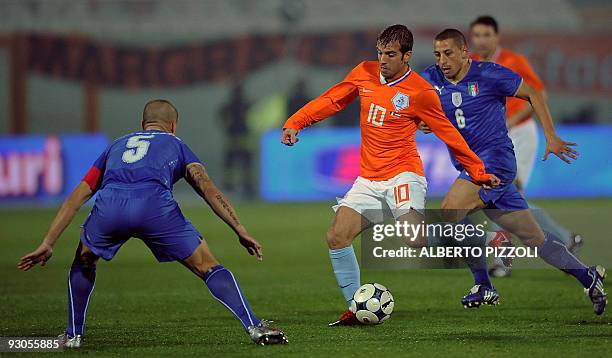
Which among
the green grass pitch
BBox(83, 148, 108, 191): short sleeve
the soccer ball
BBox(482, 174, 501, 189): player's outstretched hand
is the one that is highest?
BBox(83, 148, 108, 191): short sleeve

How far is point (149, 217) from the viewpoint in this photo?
21.2ft

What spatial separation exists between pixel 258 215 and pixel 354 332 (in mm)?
10773

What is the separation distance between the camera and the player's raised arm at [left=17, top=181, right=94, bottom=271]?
6268 mm

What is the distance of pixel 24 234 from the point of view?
15406mm

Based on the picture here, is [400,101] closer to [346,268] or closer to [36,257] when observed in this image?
[346,268]

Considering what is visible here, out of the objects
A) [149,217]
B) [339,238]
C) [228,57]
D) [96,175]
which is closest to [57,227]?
[96,175]

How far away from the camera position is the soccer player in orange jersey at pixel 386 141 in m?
7.61

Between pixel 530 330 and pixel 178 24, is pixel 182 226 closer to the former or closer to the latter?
pixel 530 330

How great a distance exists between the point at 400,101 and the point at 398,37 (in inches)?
17.1

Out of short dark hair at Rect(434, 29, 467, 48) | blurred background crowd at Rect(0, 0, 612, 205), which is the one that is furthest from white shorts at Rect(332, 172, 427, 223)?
blurred background crowd at Rect(0, 0, 612, 205)

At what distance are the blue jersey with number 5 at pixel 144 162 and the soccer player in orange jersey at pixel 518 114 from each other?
400 cm

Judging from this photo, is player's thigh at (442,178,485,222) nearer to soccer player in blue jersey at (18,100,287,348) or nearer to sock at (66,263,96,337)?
soccer player in blue jersey at (18,100,287,348)

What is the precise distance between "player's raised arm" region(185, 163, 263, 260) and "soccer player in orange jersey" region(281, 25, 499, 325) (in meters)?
1.19

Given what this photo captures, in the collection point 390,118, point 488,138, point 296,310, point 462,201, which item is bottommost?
point 296,310
